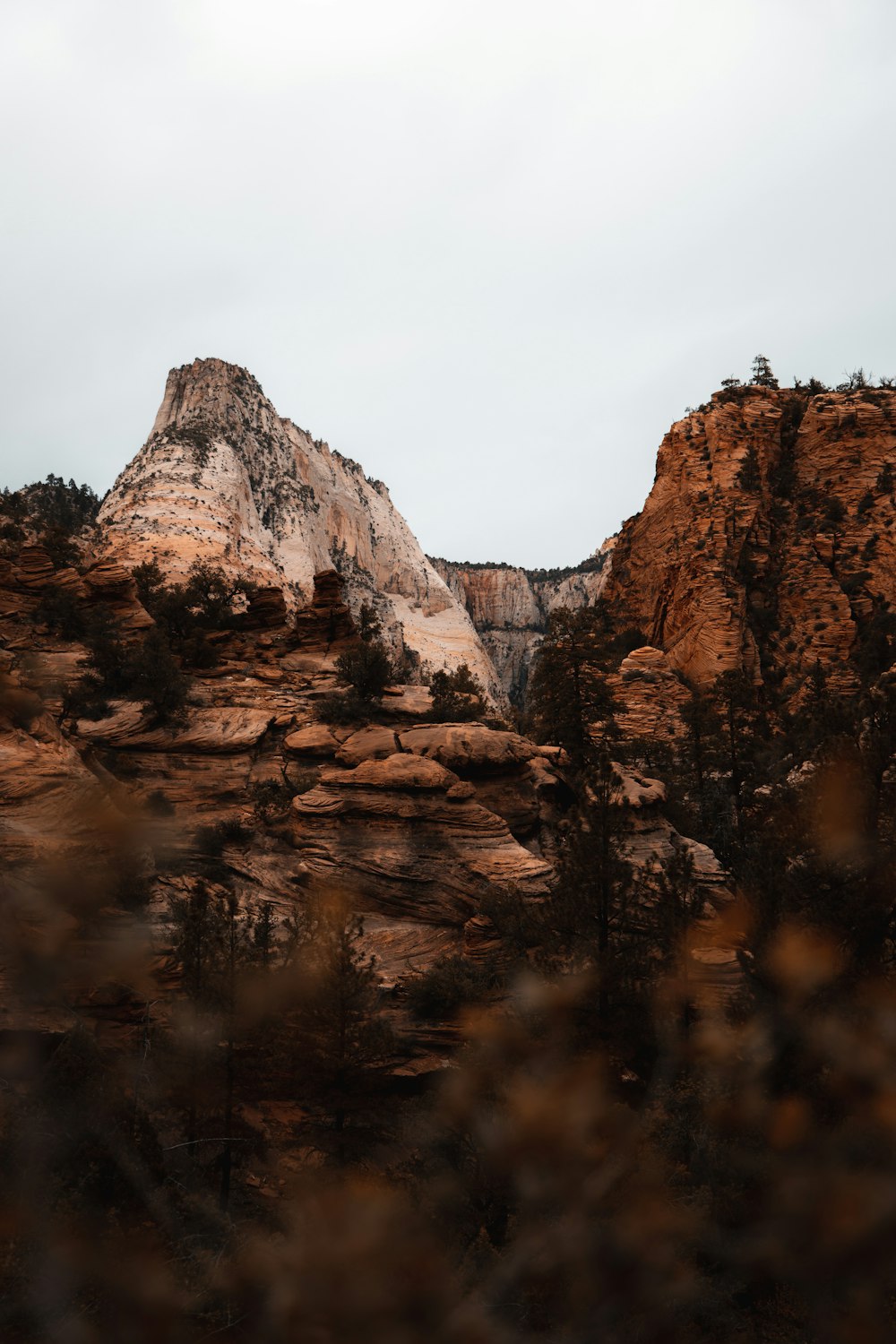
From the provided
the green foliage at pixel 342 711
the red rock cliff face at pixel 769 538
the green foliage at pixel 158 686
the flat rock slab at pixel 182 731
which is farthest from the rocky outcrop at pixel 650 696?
the green foliage at pixel 158 686

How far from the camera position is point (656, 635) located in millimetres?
52906

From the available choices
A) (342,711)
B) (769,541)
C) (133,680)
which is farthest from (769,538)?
(133,680)

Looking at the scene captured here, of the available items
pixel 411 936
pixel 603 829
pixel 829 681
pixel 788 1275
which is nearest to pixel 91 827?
pixel 411 936

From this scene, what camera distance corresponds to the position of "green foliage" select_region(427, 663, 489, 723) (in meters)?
26.7

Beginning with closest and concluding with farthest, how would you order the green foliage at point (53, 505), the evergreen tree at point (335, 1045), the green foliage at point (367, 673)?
the evergreen tree at point (335, 1045) → the green foliage at point (367, 673) → the green foliage at point (53, 505)

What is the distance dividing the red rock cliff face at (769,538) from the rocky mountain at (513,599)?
2761 inches

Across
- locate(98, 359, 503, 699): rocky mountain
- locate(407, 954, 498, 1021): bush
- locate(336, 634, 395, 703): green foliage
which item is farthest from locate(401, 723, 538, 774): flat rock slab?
locate(98, 359, 503, 699): rocky mountain

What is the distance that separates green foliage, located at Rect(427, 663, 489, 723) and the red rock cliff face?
20.0m

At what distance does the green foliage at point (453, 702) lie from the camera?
2669cm

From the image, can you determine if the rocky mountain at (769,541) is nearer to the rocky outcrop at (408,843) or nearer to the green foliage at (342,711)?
the green foliage at (342,711)

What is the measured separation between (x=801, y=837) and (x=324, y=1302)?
10893 mm

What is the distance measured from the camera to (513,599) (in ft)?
461

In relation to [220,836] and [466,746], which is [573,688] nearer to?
[466,746]

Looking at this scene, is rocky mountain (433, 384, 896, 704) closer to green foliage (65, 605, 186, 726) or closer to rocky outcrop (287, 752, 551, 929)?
rocky outcrop (287, 752, 551, 929)
